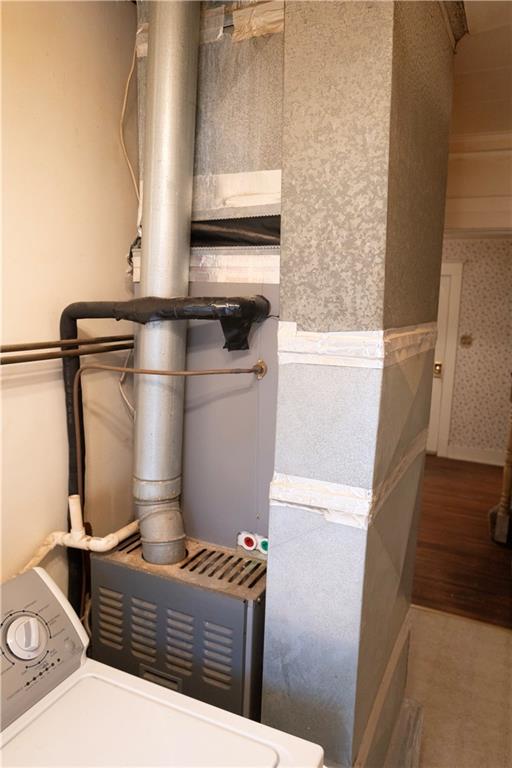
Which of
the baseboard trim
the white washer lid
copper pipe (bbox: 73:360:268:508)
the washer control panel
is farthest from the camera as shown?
the baseboard trim

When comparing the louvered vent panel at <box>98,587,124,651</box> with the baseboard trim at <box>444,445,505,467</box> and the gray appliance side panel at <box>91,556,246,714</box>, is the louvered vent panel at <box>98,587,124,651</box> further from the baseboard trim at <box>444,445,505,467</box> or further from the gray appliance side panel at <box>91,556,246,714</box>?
the baseboard trim at <box>444,445,505,467</box>

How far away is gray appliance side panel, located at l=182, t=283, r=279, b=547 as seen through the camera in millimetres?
1410

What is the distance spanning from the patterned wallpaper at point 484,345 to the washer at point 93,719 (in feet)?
15.3

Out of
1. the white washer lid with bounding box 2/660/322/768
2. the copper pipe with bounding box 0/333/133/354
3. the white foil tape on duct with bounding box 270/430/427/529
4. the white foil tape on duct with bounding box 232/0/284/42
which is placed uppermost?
the white foil tape on duct with bounding box 232/0/284/42

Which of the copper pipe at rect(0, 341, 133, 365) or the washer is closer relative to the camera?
the washer

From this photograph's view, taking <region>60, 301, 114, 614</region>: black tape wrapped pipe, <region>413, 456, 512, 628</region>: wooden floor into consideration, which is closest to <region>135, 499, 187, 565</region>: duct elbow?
<region>60, 301, 114, 614</region>: black tape wrapped pipe

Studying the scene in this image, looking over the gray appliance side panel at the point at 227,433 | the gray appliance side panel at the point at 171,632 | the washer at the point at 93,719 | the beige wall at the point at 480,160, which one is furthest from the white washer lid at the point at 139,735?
the beige wall at the point at 480,160

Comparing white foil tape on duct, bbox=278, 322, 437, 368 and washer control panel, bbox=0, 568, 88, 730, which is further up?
white foil tape on duct, bbox=278, 322, 437, 368

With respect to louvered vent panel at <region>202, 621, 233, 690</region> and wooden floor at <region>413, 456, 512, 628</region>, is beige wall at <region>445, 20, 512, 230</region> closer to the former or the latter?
wooden floor at <region>413, 456, 512, 628</region>

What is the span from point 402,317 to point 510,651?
6.74 feet

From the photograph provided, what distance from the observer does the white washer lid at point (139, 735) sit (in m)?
0.88

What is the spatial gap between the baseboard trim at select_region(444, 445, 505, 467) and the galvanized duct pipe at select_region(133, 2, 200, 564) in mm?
4380

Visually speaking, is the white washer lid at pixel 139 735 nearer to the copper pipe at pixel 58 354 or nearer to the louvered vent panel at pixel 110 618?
the louvered vent panel at pixel 110 618

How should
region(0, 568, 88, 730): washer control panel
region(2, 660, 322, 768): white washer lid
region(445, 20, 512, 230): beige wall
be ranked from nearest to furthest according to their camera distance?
region(2, 660, 322, 768): white washer lid
region(0, 568, 88, 730): washer control panel
region(445, 20, 512, 230): beige wall
